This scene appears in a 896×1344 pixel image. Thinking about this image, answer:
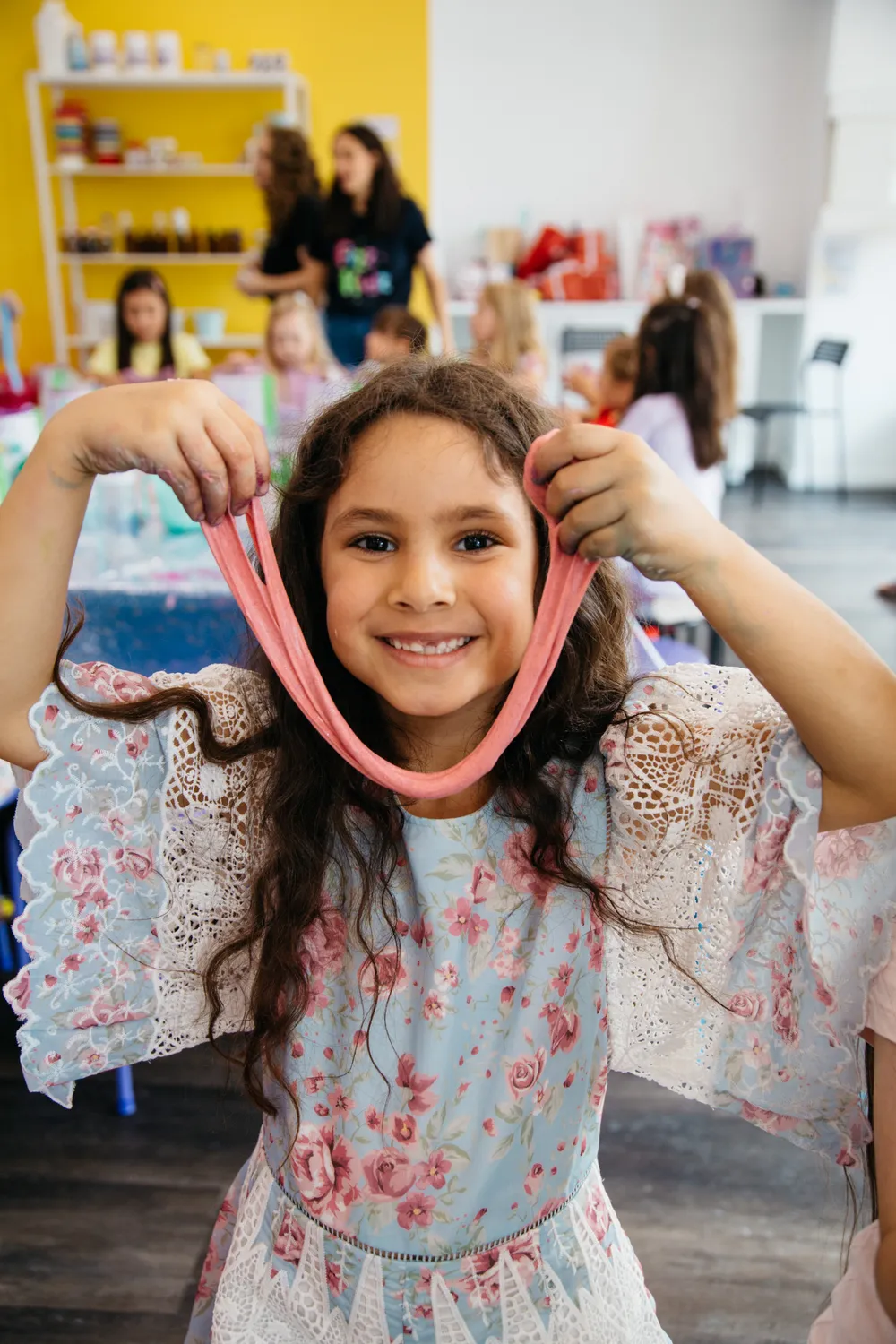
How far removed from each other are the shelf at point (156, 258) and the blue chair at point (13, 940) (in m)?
→ 4.51

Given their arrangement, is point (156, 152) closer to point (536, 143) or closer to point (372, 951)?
point (536, 143)

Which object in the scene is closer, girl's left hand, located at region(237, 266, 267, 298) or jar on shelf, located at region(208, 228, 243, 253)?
girl's left hand, located at region(237, 266, 267, 298)

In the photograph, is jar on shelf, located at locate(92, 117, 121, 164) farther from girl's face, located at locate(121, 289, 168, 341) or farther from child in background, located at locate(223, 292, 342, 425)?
child in background, located at locate(223, 292, 342, 425)

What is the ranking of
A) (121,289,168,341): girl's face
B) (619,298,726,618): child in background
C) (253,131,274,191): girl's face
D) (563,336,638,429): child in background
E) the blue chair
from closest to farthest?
the blue chair → (619,298,726,618): child in background → (563,336,638,429): child in background → (121,289,168,341): girl's face → (253,131,274,191): girl's face

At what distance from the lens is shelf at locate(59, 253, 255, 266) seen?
587 cm

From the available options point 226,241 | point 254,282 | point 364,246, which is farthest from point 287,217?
point 226,241

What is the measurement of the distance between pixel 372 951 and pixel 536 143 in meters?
Answer: 6.63

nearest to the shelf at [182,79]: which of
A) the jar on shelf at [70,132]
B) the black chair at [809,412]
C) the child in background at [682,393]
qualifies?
the jar on shelf at [70,132]

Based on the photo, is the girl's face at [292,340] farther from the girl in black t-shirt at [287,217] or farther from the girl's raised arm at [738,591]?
the girl's raised arm at [738,591]

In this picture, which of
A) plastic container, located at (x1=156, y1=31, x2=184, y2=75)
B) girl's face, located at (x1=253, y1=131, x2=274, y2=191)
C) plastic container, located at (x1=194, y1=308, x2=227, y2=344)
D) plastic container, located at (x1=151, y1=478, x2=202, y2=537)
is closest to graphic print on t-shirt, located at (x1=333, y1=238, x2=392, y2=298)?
girl's face, located at (x1=253, y1=131, x2=274, y2=191)

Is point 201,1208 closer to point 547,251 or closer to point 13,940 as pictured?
point 13,940

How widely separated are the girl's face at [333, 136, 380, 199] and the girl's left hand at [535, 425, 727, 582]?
3149 mm

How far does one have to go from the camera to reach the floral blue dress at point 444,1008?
792 mm

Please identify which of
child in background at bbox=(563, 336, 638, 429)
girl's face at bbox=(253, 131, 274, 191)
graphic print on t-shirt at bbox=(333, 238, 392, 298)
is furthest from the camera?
girl's face at bbox=(253, 131, 274, 191)
